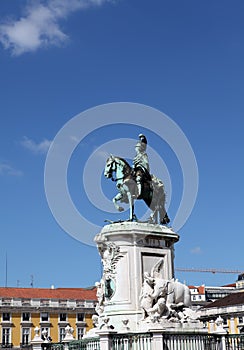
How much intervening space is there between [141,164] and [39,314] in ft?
172

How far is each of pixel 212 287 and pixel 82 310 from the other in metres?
66.1

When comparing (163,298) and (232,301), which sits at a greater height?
(232,301)

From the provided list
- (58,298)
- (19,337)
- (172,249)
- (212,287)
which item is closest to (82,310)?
(58,298)

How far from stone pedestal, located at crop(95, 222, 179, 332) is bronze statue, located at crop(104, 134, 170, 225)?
833 millimetres

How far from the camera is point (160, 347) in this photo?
17.9m

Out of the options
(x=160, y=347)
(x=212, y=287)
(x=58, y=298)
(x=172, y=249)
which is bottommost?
(x=160, y=347)

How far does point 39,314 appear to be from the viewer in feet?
233

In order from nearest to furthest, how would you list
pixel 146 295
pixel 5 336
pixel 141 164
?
pixel 146 295
pixel 141 164
pixel 5 336

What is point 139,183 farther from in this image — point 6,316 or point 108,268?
point 6,316

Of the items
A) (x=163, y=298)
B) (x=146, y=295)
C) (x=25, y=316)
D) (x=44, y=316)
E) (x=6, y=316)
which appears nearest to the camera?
(x=163, y=298)

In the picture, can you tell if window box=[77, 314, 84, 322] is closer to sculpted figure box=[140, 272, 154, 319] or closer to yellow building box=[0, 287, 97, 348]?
yellow building box=[0, 287, 97, 348]

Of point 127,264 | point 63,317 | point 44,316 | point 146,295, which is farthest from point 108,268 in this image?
point 63,317

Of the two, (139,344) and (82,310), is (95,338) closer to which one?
(139,344)

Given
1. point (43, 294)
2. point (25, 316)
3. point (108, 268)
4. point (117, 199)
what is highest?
point (43, 294)
